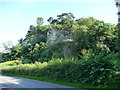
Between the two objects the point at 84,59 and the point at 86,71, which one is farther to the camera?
the point at 84,59

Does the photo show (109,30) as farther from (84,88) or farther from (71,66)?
(84,88)

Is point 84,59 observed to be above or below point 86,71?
above

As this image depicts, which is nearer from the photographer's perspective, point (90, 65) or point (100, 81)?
point (100, 81)

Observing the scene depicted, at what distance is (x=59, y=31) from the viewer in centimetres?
4156

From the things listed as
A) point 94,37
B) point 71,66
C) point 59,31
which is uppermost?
point 59,31

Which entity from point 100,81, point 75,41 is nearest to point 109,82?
point 100,81

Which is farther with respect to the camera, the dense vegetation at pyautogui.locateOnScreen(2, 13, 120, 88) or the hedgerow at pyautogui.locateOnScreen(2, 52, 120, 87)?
the dense vegetation at pyautogui.locateOnScreen(2, 13, 120, 88)

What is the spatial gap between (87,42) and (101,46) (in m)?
2.70

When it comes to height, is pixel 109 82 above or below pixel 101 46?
below

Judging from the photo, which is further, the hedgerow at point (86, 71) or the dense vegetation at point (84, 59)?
the dense vegetation at point (84, 59)

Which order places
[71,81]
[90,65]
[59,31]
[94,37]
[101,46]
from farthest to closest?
[59,31] < [94,37] < [101,46] < [71,81] < [90,65]

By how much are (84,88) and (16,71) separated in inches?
846

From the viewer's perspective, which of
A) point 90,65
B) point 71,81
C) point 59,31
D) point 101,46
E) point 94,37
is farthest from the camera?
point 59,31

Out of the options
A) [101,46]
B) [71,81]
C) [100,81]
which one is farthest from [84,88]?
[101,46]
